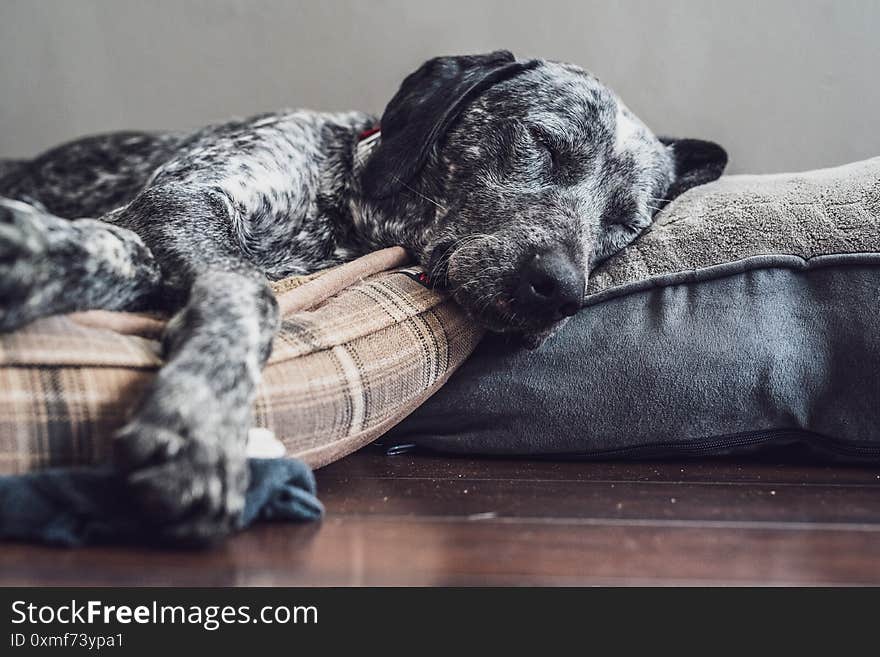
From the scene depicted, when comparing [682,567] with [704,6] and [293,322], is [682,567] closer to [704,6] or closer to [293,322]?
[293,322]

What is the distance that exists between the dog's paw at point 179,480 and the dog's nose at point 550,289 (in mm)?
776

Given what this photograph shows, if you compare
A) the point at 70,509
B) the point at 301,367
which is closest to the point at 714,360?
the point at 301,367

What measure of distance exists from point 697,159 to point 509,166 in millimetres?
738

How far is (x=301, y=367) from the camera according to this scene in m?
1.43

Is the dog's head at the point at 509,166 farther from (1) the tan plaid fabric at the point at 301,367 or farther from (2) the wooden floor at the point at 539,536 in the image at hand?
(2) the wooden floor at the point at 539,536

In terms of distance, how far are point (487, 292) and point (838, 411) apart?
70 cm

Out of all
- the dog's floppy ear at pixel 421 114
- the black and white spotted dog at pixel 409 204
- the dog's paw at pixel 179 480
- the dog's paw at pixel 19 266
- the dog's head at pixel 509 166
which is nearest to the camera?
the dog's paw at pixel 179 480

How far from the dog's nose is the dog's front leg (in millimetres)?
602

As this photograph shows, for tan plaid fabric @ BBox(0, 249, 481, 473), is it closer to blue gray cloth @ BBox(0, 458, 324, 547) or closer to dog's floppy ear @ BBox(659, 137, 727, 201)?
blue gray cloth @ BBox(0, 458, 324, 547)

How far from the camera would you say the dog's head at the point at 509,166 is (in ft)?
6.02

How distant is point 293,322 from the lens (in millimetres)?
1529

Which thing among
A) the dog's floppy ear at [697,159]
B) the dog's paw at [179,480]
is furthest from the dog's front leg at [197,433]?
the dog's floppy ear at [697,159]

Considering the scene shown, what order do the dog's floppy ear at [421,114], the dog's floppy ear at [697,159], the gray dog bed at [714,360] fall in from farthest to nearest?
1. the dog's floppy ear at [697,159]
2. the dog's floppy ear at [421,114]
3. the gray dog bed at [714,360]

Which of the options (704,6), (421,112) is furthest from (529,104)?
(704,6)
